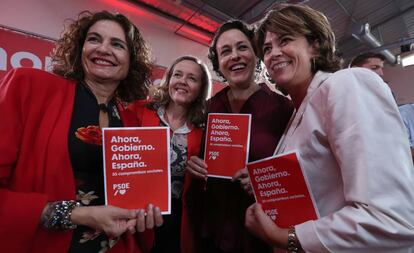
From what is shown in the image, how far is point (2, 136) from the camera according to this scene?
89cm

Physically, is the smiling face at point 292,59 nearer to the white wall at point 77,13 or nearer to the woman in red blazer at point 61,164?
the woman in red blazer at point 61,164

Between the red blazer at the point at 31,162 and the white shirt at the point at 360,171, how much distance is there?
812 millimetres

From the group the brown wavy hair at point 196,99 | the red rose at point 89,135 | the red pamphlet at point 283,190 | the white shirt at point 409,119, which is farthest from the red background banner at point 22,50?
the white shirt at point 409,119

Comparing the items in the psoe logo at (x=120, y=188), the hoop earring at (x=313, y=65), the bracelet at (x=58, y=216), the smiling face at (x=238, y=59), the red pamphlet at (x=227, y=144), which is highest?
the smiling face at (x=238, y=59)

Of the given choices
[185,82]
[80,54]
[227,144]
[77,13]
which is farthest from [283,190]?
[77,13]

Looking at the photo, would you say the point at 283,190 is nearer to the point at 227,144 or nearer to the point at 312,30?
the point at 227,144

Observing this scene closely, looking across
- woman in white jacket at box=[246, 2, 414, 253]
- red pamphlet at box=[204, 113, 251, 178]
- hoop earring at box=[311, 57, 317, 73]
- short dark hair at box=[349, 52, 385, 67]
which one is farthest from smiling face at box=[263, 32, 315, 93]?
short dark hair at box=[349, 52, 385, 67]

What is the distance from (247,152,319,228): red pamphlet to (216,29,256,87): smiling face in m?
0.88

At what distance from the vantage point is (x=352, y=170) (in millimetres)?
729

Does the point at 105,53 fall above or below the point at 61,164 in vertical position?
above

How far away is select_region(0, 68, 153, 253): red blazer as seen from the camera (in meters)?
0.86

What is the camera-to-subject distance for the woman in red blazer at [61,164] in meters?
0.88

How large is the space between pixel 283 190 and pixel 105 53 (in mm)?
967

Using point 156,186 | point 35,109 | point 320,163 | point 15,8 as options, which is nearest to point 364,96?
point 320,163
